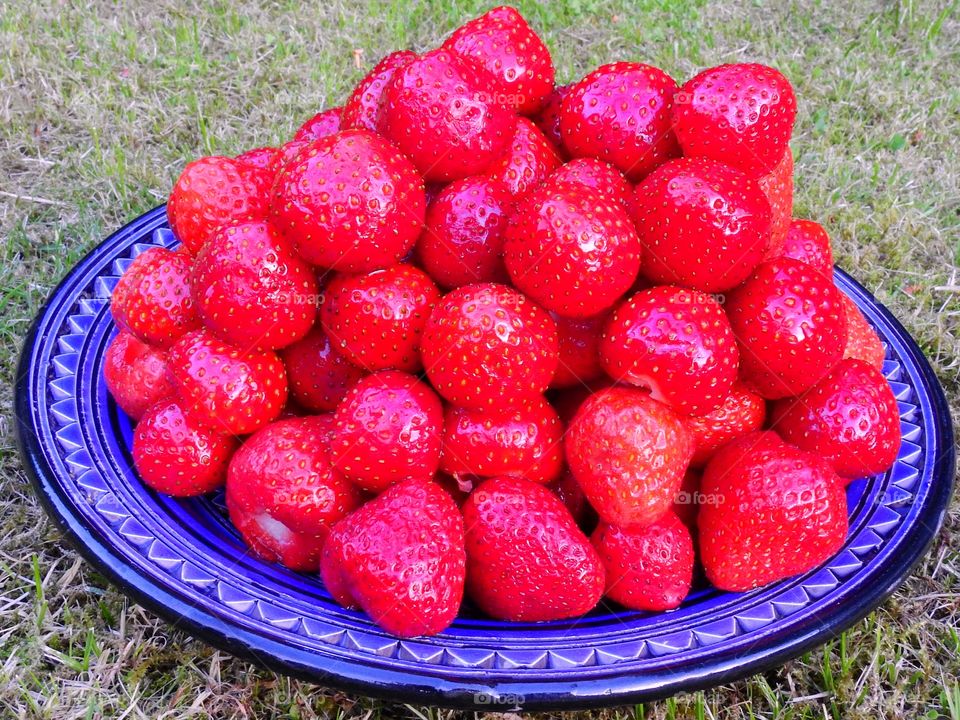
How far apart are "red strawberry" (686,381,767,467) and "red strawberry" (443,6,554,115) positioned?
63cm

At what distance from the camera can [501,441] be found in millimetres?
1401

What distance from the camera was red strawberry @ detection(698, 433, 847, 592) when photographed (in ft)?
4.57

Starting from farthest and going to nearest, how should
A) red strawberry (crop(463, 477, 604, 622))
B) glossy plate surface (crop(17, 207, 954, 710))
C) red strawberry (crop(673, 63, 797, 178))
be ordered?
red strawberry (crop(673, 63, 797, 178)) → red strawberry (crop(463, 477, 604, 622)) → glossy plate surface (crop(17, 207, 954, 710))

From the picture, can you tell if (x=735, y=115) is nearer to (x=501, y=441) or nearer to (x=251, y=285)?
(x=501, y=441)

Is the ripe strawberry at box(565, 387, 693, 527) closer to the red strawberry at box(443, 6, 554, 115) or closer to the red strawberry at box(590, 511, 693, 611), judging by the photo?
the red strawberry at box(590, 511, 693, 611)

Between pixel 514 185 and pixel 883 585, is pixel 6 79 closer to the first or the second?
pixel 514 185

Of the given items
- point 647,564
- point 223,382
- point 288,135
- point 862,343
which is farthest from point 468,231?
point 288,135

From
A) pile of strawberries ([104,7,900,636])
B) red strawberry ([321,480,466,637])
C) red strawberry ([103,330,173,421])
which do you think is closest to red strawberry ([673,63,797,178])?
pile of strawberries ([104,7,900,636])

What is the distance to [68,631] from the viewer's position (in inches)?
65.6

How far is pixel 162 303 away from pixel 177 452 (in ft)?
0.89

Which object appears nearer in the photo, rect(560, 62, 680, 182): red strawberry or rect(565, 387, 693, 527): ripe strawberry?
rect(565, 387, 693, 527): ripe strawberry

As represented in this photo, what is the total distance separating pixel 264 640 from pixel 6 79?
2882 mm

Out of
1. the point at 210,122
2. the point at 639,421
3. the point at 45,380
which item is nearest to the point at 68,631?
the point at 45,380

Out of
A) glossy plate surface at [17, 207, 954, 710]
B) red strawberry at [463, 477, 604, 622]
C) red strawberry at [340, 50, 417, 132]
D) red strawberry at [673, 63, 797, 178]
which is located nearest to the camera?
glossy plate surface at [17, 207, 954, 710]
